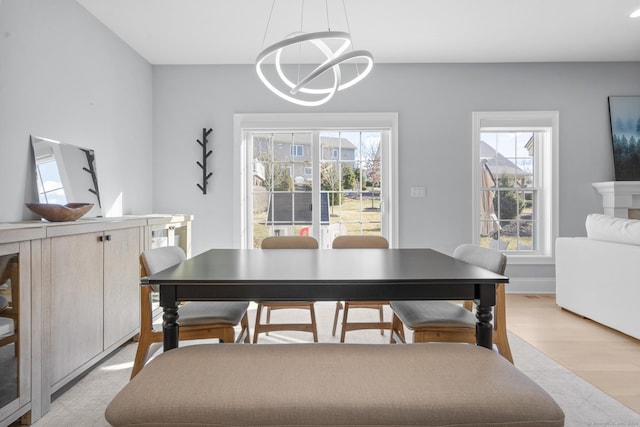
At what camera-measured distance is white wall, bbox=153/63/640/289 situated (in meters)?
4.71

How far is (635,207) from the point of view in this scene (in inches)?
175

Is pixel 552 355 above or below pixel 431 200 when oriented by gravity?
below

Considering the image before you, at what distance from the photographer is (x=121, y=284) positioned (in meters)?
2.89

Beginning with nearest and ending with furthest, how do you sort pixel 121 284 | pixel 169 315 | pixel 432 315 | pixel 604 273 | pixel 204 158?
pixel 169 315 < pixel 432 315 < pixel 121 284 < pixel 604 273 < pixel 204 158

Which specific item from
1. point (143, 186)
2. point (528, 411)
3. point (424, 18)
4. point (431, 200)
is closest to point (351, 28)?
point (424, 18)

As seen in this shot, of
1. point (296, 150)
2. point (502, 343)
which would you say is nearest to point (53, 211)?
point (502, 343)

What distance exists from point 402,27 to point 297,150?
5.93 ft

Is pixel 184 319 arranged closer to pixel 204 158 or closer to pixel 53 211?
pixel 53 211

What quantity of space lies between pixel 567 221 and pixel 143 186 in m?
5.06

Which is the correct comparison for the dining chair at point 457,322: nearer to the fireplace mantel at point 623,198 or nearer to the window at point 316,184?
the window at point 316,184

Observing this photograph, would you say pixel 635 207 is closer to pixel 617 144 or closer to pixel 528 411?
pixel 617 144

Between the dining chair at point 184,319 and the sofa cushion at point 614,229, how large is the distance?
3057 mm

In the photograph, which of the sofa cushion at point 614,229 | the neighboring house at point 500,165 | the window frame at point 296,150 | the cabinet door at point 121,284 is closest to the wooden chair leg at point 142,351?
the cabinet door at point 121,284

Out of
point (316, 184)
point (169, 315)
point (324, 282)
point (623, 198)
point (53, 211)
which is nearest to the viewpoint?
point (324, 282)
